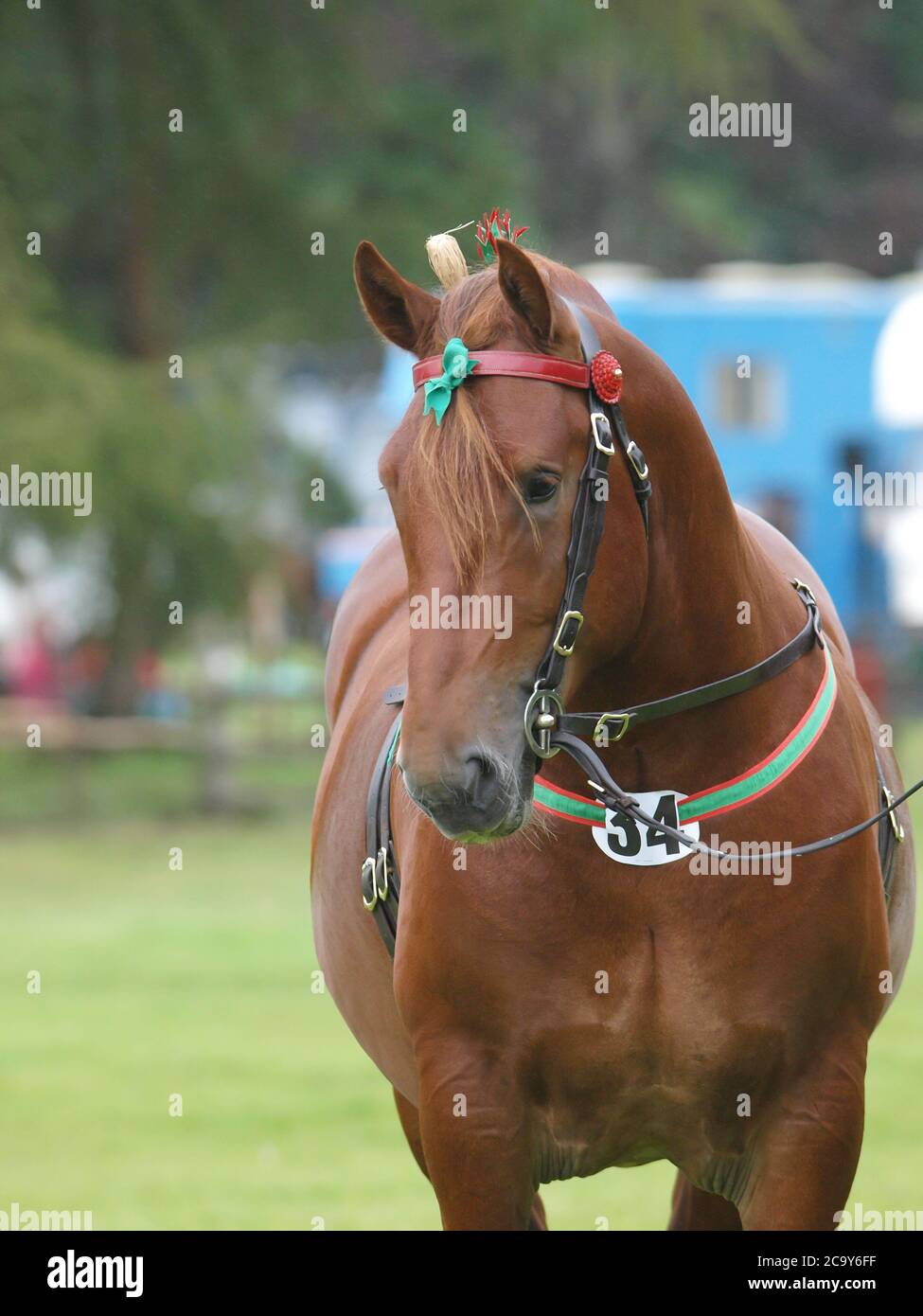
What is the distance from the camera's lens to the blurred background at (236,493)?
21.1 ft

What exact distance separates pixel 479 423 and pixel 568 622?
0.31m

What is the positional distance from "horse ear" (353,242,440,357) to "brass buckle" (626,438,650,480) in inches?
13.8

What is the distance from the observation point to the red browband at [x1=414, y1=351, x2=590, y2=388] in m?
2.54

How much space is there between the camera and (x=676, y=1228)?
376cm

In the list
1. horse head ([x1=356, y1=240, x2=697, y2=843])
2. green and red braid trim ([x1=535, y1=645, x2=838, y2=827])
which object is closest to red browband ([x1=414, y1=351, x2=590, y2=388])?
horse head ([x1=356, y1=240, x2=697, y2=843])

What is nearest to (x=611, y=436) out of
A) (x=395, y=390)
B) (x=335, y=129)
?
(x=335, y=129)

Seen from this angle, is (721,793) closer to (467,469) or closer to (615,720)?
(615,720)

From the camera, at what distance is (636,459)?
8.66ft

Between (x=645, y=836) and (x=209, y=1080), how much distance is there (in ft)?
14.9

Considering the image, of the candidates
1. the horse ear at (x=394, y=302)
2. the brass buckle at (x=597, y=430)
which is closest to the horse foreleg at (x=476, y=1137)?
the brass buckle at (x=597, y=430)

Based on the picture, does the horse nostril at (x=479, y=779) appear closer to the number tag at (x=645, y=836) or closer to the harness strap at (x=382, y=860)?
the number tag at (x=645, y=836)

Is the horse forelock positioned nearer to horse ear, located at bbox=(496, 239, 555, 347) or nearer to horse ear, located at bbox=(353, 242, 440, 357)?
horse ear, located at bbox=(496, 239, 555, 347)

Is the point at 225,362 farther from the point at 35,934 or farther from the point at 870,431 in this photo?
the point at 870,431

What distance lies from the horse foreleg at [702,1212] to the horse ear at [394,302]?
181 cm
